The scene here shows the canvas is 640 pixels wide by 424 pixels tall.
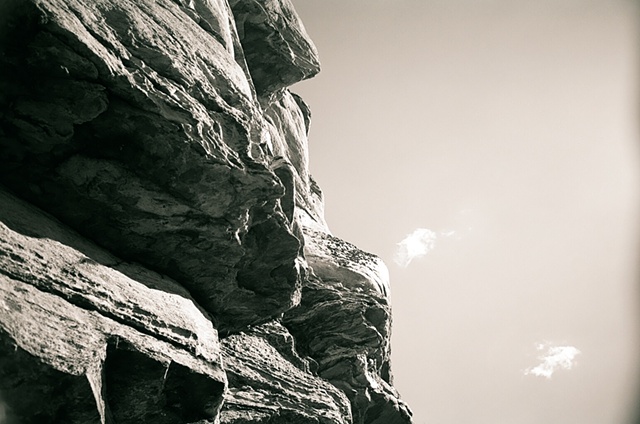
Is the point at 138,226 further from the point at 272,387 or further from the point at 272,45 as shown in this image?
the point at 272,45

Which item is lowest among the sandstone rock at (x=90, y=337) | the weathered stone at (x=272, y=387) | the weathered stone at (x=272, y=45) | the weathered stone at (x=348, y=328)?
the sandstone rock at (x=90, y=337)

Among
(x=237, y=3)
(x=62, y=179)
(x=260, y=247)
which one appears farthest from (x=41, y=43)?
(x=237, y=3)

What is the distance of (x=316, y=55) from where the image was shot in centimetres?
3241

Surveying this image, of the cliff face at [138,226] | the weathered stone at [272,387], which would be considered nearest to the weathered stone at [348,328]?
the weathered stone at [272,387]

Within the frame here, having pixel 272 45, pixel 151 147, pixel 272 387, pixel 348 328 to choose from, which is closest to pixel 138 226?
pixel 151 147

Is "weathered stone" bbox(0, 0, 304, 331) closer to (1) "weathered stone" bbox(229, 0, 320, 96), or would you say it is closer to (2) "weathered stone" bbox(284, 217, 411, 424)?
(2) "weathered stone" bbox(284, 217, 411, 424)

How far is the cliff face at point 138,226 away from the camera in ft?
41.7

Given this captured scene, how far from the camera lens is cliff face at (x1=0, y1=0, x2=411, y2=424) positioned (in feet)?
41.7

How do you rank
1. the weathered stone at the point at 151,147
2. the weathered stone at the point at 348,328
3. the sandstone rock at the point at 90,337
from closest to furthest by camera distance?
the sandstone rock at the point at 90,337
the weathered stone at the point at 151,147
the weathered stone at the point at 348,328

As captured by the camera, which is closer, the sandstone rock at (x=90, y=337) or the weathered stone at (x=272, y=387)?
the sandstone rock at (x=90, y=337)

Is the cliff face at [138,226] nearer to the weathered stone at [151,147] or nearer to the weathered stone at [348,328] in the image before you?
the weathered stone at [151,147]

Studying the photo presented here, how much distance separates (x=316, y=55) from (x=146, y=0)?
1497cm

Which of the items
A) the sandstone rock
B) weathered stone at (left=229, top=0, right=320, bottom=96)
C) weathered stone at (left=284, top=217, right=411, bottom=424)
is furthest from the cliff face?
weathered stone at (left=229, top=0, right=320, bottom=96)

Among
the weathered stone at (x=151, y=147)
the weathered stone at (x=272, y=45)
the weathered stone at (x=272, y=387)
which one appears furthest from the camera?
the weathered stone at (x=272, y=45)
